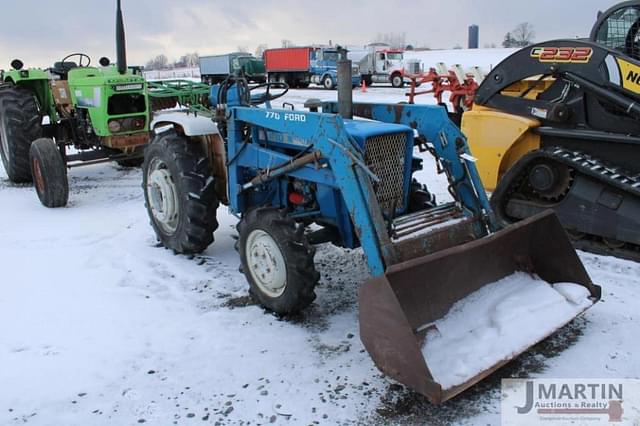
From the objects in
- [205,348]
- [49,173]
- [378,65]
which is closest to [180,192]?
[205,348]

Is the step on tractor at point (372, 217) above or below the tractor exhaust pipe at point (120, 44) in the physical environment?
below

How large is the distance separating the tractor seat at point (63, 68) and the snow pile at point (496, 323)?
26.0 ft

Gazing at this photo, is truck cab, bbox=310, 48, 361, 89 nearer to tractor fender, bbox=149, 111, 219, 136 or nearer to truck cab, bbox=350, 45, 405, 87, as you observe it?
truck cab, bbox=350, 45, 405, 87

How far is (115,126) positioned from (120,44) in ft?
3.81

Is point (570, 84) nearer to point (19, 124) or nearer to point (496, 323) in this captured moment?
point (496, 323)

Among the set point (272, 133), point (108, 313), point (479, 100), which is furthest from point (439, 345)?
point (479, 100)

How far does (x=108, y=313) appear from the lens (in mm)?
4531

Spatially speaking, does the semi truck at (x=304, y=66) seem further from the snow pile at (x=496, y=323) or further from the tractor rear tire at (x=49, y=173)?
the snow pile at (x=496, y=323)

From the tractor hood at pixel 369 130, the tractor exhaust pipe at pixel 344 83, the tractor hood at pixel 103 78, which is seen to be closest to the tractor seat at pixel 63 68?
the tractor hood at pixel 103 78

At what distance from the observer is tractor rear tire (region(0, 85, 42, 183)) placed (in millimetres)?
8531

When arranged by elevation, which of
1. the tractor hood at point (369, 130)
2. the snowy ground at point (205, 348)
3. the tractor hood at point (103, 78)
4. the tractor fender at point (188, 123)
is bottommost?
the snowy ground at point (205, 348)

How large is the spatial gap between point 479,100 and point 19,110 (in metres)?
6.37

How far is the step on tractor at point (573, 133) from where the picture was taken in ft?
17.7

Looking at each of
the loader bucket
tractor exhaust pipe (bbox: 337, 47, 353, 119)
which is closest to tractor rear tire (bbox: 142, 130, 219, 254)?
tractor exhaust pipe (bbox: 337, 47, 353, 119)
